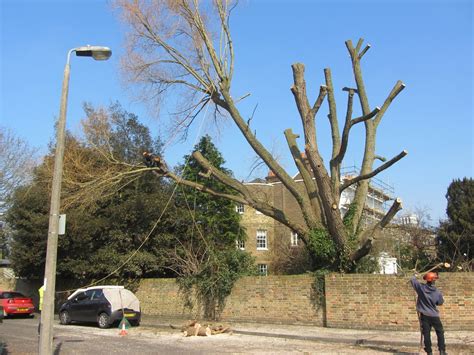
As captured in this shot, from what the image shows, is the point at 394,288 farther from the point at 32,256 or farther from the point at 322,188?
the point at 32,256

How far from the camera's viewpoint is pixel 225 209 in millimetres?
33844

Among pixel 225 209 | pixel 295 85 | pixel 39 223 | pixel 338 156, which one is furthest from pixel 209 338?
pixel 225 209

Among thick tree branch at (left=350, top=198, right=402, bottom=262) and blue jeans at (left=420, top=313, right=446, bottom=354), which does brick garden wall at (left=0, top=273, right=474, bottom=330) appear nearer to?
thick tree branch at (left=350, top=198, right=402, bottom=262)

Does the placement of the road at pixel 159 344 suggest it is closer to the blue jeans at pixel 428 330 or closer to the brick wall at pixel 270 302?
the blue jeans at pixel 428 330

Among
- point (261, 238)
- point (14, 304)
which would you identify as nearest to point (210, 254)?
point (14, 304)

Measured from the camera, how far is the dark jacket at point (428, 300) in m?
10.5

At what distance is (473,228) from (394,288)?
1394 cm

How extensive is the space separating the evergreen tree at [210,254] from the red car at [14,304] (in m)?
8.38

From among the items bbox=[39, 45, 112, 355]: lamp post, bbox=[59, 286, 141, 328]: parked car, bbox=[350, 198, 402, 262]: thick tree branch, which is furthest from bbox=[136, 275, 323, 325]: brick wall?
bbox=[39, 45, 112, 355]: lamp post

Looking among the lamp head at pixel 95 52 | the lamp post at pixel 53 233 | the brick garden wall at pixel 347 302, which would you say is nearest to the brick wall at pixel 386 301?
the brick garden wall at pixel 347 302

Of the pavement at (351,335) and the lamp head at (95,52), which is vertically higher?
the lamp head at (95,52)

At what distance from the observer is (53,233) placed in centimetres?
1005

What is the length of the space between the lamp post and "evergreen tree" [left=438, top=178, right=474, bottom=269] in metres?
22.6

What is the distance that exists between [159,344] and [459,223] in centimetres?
2100
